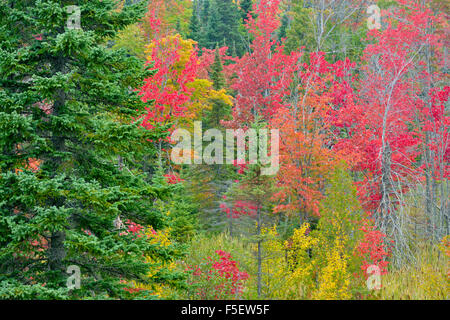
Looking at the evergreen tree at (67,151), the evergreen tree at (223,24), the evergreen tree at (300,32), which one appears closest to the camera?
the evergreen tree at (67,151)

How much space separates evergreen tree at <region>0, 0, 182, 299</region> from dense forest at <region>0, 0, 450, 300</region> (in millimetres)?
35

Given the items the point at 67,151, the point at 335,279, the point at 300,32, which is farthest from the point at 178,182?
the point at 300,32

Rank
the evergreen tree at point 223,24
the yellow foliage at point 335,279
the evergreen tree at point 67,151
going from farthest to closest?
the evergreen tree at point 223,24 < the yellow foliage at point 335,279 < the evergreen tree at point 67,151

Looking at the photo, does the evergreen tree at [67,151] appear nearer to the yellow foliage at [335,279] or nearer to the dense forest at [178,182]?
the dense forest at [178,182]

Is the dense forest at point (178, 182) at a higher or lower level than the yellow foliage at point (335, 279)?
higher

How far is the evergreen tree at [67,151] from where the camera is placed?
616 cm

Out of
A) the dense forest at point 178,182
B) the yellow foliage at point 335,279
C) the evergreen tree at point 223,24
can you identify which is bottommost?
the yellow foliage at point 335,279

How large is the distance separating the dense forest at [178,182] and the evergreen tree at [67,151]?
4cm

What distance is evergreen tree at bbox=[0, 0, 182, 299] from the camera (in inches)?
243

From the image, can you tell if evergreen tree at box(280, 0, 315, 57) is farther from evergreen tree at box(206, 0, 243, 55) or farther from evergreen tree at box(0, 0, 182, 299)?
evergreen tree at box(0, 0, 182, 299)

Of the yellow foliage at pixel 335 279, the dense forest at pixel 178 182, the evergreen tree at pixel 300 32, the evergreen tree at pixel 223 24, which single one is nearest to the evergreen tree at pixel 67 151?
the dense forest at pixel 178 182

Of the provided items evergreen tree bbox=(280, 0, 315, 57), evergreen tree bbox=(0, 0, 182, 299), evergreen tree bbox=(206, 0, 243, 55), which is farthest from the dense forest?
evergreen tree bbox=(206, 0, 243, 55)
